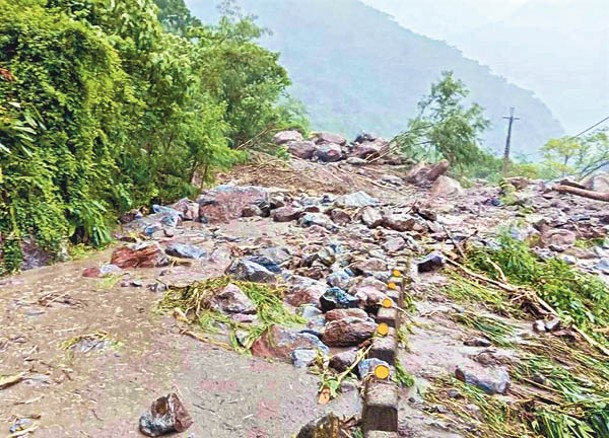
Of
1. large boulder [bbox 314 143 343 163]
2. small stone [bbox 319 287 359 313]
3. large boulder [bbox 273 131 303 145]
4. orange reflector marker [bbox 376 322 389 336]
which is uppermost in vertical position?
large boulder [bbox 273 131 303 145]

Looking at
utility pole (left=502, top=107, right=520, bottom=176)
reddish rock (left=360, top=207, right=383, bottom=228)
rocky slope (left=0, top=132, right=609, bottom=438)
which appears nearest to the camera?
rocky slope (left=0, top=132, right=609, bottom=438)

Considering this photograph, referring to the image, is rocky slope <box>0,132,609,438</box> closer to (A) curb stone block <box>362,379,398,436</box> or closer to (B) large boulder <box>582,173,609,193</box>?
(A) curb stone block <box>362,379,398,436</box>

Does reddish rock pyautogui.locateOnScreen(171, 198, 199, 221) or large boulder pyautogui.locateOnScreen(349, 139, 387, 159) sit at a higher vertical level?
large boulder pyautogui.locateOnScreen(349, 139, 387, 159)

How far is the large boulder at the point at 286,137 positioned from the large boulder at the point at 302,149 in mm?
200

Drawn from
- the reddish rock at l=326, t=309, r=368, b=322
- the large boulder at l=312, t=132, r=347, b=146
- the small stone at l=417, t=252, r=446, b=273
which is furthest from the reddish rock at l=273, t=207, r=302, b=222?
the large boulder at l=312, t=132, r=347, b=146

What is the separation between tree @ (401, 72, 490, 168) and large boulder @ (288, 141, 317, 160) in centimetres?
232

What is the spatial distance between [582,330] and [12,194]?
11.6ft

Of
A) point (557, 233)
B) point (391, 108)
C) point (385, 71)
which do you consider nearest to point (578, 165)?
point (557, 233)

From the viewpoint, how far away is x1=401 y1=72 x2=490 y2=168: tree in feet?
37.4

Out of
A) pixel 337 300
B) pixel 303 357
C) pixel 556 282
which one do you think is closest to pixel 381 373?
pixel 303 357

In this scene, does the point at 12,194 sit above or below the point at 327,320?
above

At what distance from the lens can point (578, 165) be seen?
15031 millimetres

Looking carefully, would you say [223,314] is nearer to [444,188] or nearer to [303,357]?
[303,357]

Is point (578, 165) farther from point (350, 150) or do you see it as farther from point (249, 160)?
point (249, 160)
